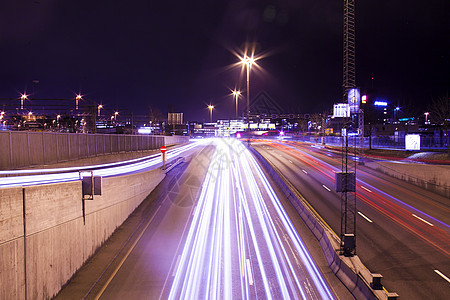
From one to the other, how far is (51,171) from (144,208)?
25.6 ft

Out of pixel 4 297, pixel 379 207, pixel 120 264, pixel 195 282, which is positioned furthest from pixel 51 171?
pixel 379 207

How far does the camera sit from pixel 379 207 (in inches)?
897

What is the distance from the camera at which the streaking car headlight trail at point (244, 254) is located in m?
13.3

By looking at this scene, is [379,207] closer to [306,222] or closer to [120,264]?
[306,222]

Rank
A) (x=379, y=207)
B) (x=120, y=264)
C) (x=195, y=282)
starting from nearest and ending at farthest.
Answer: (x=195, y=282) → (x=120, y=264) → (x=379, y=207)

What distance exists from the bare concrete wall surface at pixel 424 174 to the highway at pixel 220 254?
14000mm

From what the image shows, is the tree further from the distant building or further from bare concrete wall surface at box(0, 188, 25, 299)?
the distant building

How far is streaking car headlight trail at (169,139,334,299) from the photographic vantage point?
13.3 metres

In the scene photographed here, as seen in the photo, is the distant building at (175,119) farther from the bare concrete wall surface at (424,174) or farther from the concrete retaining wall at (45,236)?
the concrete retaining wall at (45,236)

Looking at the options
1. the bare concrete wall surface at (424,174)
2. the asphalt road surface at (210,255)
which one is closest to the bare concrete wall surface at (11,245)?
the asphalt road surface at (210,255)

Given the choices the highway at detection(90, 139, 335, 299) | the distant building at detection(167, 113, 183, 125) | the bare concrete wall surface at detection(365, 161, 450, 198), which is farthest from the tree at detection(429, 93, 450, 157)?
the distant building at detection(167, 113, 183, 125)

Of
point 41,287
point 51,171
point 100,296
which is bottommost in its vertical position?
point 100,296

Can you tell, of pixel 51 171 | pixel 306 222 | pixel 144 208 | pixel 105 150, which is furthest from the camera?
pixel 105 150

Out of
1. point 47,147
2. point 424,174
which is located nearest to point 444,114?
point 424,174
